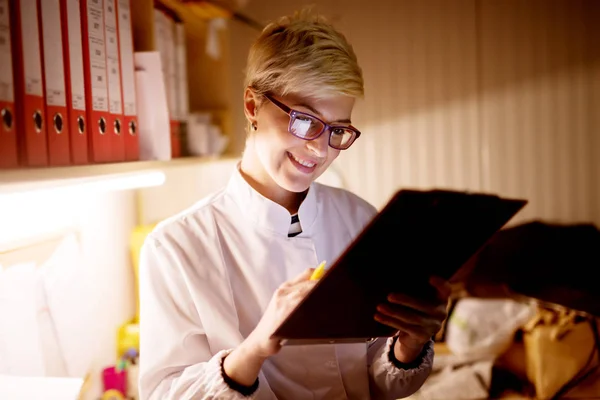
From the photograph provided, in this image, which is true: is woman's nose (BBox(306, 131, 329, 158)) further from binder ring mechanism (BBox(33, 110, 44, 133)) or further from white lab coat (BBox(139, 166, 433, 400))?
binder ring mechanism (BBox(33, 110, 44, 133))

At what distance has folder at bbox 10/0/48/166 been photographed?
784 mm

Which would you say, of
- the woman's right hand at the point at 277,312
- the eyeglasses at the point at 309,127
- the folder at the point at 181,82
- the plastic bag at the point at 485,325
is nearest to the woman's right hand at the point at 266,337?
the woman's right hand at the point at 277,312

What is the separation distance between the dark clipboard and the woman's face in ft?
0.83

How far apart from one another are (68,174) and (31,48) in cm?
19

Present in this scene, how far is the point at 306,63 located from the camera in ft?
3.05

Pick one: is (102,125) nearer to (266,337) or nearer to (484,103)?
(266,337)

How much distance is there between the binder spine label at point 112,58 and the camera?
41.5 inches

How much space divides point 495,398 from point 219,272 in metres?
1.07

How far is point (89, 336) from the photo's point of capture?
4.53ft

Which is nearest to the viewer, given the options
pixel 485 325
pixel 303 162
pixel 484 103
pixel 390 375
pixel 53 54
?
pixel 53 54

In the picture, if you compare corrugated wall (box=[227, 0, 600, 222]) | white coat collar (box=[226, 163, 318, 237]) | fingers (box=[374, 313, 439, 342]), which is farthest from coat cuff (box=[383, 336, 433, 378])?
corrugated wall (box=[227, 0, 600, 222])

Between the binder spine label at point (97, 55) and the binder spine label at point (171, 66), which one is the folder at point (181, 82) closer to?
the binder spine label at point (171, 66)

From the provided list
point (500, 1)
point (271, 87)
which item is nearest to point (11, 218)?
point (271, 87)

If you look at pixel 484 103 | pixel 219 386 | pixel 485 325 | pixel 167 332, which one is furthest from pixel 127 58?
pixel 484 103
